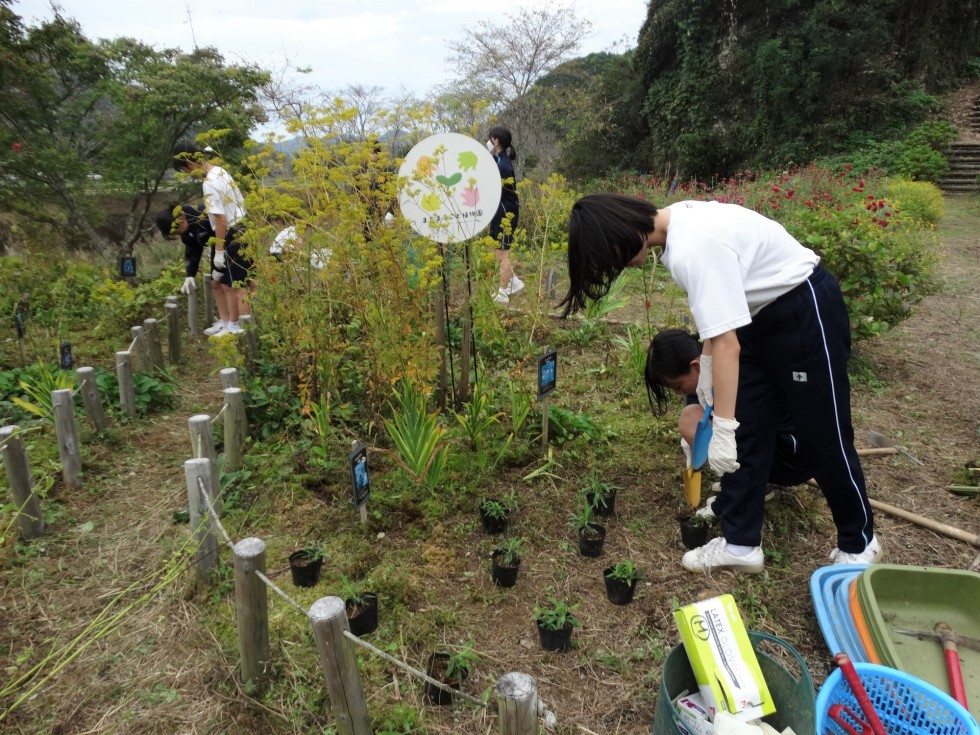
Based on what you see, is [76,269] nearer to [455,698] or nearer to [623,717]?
[455,698]

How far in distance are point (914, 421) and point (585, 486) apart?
2240mm

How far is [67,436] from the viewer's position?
2848 millimetres

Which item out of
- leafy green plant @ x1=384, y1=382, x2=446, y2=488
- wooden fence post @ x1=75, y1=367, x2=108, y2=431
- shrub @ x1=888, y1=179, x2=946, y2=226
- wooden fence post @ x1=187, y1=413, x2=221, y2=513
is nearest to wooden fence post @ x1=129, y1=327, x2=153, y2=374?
wooden fence post @ x1=75, y1=367, x2=108, y2=431

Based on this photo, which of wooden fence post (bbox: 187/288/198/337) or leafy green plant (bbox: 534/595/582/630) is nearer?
leafy green plant (bbox: 534/595/582/630)

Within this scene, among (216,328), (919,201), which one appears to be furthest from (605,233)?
(919,201)

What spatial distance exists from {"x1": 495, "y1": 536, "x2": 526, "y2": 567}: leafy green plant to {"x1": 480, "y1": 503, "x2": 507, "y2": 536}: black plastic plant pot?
125 millimetres

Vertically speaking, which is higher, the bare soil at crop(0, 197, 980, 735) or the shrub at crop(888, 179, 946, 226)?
the shrub at crop(888, 179, 946, 226)

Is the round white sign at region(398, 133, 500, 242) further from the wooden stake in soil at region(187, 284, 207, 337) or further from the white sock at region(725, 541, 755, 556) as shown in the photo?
the wooden stake in soil at region(187, 284, 207, 337)

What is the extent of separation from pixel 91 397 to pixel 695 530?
3271 millimetres

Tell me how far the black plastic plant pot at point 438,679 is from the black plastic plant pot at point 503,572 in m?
0.41

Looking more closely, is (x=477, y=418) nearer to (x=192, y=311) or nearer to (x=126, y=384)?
(x=126, y=384)

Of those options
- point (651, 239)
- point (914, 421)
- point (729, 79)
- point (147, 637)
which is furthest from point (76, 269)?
point (729, 79)

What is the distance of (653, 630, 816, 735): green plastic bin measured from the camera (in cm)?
144

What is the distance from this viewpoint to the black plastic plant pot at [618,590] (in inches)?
83.7
